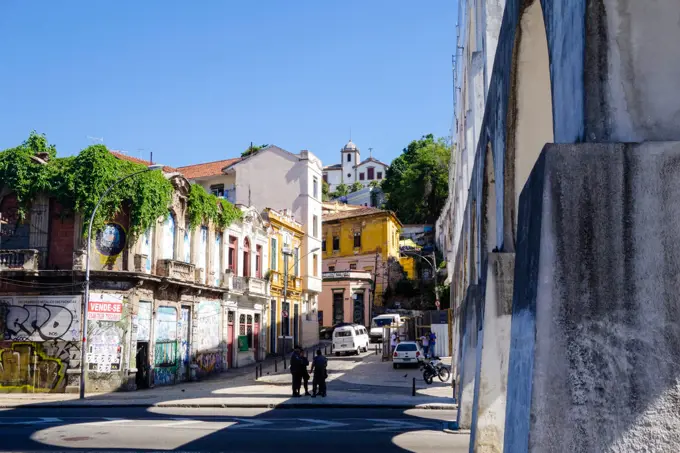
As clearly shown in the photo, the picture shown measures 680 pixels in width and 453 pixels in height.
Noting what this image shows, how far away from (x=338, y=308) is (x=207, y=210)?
29610 millimetres

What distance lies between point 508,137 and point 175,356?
26124mm

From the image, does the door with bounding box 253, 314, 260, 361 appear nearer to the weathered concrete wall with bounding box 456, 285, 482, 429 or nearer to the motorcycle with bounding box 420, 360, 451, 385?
the motorcycle with bounding box 420, 360, 451, 385

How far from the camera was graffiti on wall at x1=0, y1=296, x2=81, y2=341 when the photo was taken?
27547 mm

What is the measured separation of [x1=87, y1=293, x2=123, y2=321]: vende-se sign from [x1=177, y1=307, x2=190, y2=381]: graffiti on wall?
4.67m

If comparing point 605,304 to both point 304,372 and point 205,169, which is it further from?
point 205,169

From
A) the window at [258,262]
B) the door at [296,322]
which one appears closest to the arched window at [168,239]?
the window at [258,262]

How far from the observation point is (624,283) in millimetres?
4945

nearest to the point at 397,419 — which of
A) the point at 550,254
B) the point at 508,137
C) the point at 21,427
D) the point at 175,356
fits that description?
the point at 21,427

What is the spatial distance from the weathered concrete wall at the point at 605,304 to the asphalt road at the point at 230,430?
8113mm

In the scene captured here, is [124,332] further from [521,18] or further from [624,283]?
[624,283]

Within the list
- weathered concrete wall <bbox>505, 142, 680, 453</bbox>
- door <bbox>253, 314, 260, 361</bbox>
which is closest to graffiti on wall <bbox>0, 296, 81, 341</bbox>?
door <bbox>253, 314, 260, 361</bbox>

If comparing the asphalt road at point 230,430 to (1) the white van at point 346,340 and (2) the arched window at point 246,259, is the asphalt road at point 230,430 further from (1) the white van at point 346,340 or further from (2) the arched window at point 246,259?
(1) the white van at point 346,340

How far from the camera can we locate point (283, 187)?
50562mm

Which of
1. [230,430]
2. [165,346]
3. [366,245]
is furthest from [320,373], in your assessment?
[366,245]
